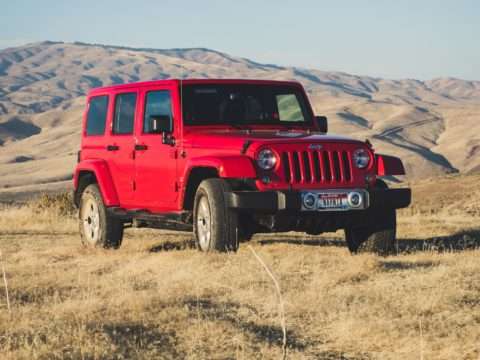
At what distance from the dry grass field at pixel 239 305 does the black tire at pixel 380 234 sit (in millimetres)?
201

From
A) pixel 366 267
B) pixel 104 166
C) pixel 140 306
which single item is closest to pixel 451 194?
pixel 104 166

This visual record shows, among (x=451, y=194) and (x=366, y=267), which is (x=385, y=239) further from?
(x=451, y=194)

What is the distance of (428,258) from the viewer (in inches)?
346

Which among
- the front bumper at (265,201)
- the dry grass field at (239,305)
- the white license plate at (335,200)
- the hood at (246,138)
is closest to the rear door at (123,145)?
the dry grass field at (239,305)

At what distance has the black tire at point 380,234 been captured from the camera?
30.7 ft

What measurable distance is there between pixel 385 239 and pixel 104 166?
3.80 metres

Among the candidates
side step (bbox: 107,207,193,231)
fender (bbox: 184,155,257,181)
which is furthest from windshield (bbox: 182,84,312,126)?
Result: fender (bbox: 184,155,257,181)

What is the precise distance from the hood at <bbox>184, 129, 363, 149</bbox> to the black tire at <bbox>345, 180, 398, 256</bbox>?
36.0 inches

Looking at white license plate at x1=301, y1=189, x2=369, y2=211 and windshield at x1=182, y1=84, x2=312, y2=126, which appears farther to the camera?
windshield at x1=182, y1=84, x2=312, y2=126

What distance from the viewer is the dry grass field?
5.09 m

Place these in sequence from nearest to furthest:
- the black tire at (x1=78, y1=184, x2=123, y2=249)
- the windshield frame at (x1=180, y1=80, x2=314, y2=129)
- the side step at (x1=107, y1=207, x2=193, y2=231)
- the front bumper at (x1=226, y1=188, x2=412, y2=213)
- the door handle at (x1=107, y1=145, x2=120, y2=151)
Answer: the front bumper at (x1=226, y1=188, x2=412, y2=213) < the side step at (x1=107, y1=207, x2=193, y2=231) < the windshield frame at (x1=180, y1=80, x2=314, y2=129) < the door handle at (x1=107, y1=145, x2=120, y2=151) < the black tire at (x1=78, y1=184, x2=123, y2=249)

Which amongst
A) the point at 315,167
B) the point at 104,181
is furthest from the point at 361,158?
the point at 104,181

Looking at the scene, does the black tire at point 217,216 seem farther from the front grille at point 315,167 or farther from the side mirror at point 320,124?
the side mirror at point 320,124

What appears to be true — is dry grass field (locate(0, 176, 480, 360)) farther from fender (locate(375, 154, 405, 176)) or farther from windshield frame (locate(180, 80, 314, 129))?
windshield frame (locate(180, 80, 314, 129))
